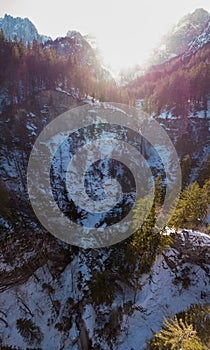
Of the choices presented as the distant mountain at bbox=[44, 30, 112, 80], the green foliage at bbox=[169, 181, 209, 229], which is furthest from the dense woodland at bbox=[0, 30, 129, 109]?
the distant mountain at bbox=[44, 30, 112, 80]

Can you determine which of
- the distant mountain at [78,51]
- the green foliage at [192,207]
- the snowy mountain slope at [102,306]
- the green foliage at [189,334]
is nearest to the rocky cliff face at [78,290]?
the snowy mountain slope at [102,306]

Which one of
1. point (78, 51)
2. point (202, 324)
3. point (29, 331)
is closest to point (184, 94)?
point (202, 324)

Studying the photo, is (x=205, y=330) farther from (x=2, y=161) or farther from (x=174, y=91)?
(x=174, y=91)

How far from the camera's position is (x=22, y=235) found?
25.2 meters

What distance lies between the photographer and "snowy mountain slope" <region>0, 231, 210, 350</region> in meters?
20.1

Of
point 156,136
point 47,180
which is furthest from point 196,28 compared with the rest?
point 47,180

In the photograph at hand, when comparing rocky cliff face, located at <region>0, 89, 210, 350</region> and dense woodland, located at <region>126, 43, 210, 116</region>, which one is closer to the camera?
rocky cliff face, located at <region>0, 89, 210, 350</region>

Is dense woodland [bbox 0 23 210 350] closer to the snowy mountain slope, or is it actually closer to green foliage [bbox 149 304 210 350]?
green foliage [bbox 149 304 210 350]

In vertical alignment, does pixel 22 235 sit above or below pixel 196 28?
below

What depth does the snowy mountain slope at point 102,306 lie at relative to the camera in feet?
66.0

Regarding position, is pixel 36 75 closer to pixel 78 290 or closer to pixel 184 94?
pixel 184 94

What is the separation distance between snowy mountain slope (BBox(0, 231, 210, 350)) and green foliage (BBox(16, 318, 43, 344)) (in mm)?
345

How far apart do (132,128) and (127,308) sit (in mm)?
50099

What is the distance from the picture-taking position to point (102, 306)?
21562 mm
